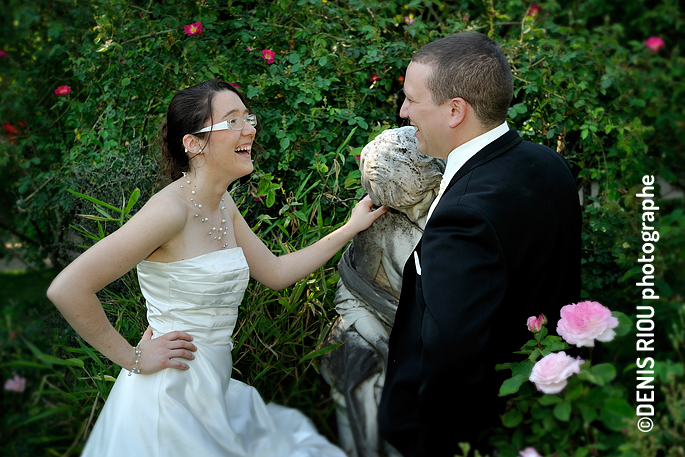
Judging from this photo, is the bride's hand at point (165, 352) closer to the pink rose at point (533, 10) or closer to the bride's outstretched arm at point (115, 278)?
the bride's outstretched arm at point (115, 278)

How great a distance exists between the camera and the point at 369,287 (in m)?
2.54

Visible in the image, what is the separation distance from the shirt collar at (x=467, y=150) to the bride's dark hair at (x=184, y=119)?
40.0 inches

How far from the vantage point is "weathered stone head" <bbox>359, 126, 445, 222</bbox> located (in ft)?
7.75

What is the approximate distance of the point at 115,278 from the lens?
2234 mm

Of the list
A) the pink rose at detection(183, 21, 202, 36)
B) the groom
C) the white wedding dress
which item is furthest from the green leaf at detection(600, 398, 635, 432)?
the pink rose at detection(183, 21, 202, 36)

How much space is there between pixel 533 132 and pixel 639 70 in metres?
1.74

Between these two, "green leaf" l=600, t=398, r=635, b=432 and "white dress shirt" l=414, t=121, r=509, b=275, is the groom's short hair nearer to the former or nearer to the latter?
"white dress shirt" l=414, t=121, r=509, b=275

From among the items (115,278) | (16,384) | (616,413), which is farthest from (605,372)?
(16,384)

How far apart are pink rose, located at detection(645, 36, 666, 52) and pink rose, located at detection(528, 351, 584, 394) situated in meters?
1.00

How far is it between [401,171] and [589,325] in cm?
94

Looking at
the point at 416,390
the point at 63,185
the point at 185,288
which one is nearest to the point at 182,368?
the point at 185,288

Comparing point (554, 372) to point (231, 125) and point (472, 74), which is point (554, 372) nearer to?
point (472, 74)

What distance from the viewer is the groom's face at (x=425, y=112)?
87.0 inches

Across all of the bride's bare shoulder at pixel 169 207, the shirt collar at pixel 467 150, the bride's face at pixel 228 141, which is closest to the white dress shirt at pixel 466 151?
the shirt collar at pixel 467 150
